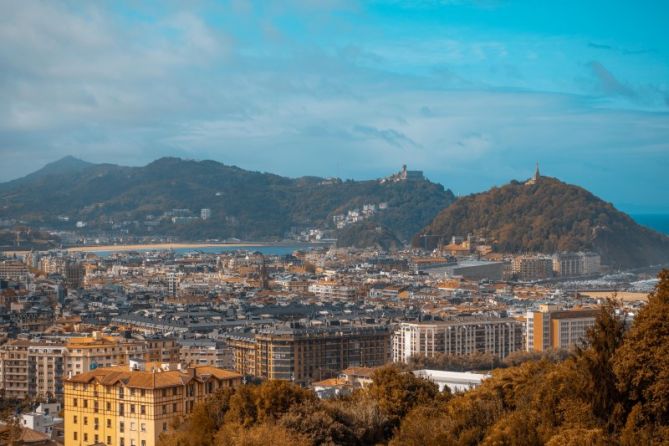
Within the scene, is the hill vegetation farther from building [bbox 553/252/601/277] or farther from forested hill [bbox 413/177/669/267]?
forested hill [bbox 413/177/669/267]

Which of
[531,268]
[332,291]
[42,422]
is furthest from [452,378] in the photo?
[531,268]

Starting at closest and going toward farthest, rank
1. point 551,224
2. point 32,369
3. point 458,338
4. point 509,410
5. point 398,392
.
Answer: point 509,410, point 398,392, point 32,369, point 458,338, point 551,224

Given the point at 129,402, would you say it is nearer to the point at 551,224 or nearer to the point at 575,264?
the point at 575,264

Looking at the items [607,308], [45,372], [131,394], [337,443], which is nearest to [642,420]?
[607,308]

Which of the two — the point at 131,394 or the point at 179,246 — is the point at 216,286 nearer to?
the point at 131,394

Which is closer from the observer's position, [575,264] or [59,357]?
[59,357]

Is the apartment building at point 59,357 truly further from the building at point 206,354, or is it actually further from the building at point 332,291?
the building at point 332,291

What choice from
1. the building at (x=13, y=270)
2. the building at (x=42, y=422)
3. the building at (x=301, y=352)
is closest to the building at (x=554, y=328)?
the building at (x=301, y=352)
